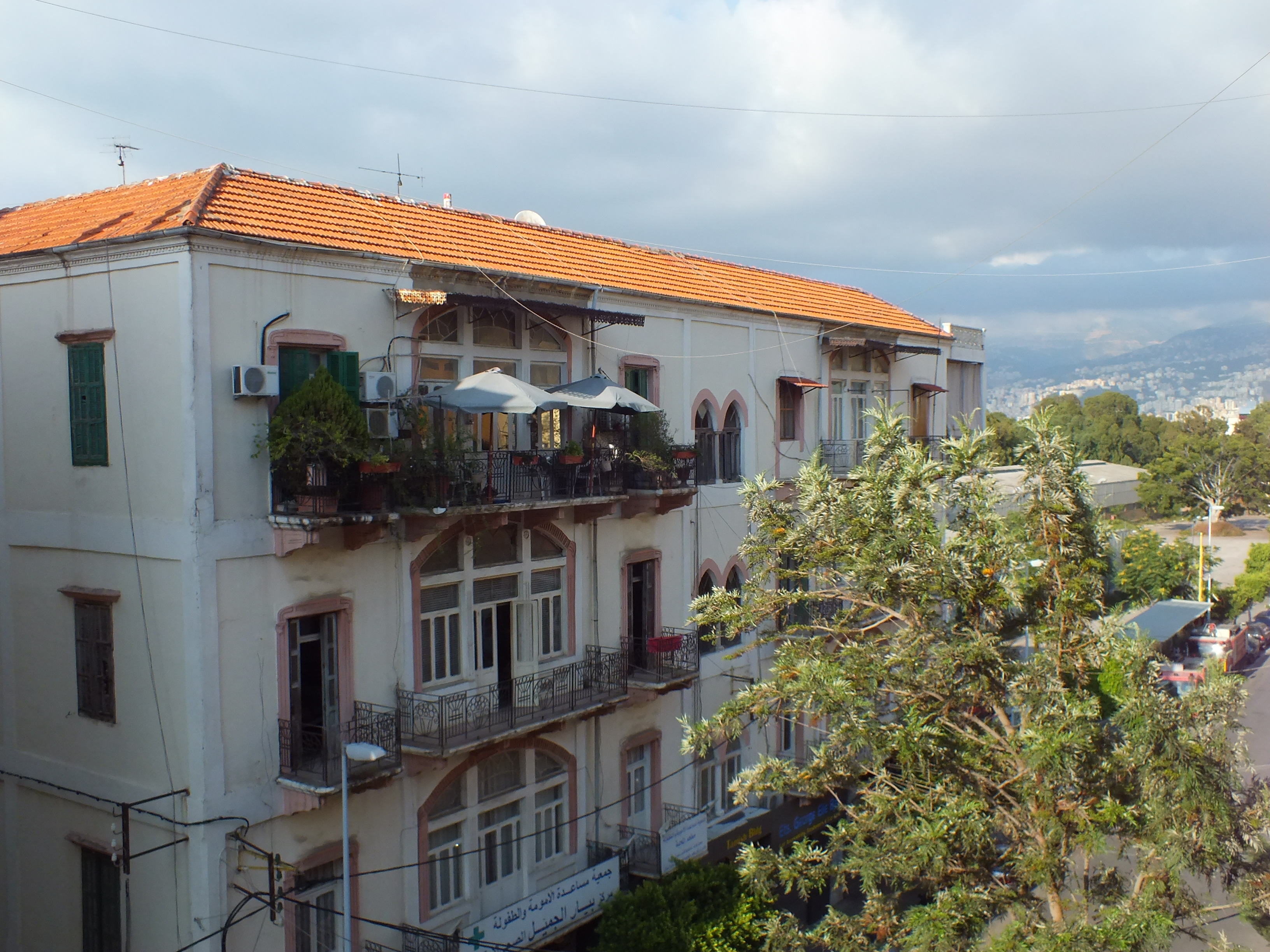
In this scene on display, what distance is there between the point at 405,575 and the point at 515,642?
276cm

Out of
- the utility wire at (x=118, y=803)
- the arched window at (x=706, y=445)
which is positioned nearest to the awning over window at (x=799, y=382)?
the arched window at (x=706, y=445)

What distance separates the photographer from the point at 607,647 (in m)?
19.0

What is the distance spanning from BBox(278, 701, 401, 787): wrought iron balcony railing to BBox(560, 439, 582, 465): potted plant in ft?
14.9

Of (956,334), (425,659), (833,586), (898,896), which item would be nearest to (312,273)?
(425,659)

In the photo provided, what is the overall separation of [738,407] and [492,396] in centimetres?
874

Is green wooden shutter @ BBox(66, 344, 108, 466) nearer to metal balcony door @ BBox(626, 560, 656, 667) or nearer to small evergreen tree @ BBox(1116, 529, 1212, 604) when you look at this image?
metal balcony door @ BBox(626, 560, 656, 667)

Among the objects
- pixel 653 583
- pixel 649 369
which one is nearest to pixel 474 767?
pixel 653 583

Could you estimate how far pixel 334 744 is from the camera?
1424 cm

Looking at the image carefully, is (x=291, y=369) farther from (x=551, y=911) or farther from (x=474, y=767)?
(x=551, y=911)

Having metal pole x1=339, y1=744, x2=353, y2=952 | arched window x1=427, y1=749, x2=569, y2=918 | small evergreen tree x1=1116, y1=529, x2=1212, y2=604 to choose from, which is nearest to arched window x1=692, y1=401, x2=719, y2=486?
arched window x1=427, y1=749, x2=569, y2=918

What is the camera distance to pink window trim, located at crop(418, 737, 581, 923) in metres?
15.5

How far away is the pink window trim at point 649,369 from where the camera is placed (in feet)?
64.3

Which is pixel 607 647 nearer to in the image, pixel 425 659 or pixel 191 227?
pixel 425 659

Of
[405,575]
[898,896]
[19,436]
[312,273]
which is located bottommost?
[898,896]
